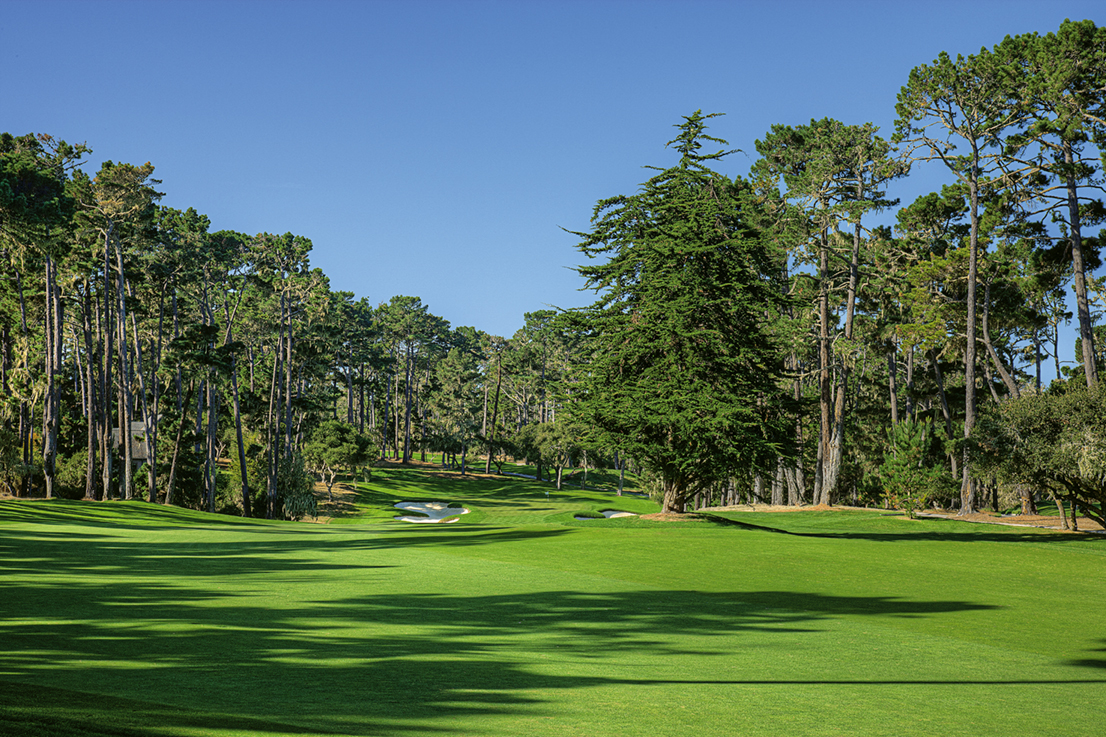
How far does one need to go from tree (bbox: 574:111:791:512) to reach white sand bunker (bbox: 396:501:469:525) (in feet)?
99.8

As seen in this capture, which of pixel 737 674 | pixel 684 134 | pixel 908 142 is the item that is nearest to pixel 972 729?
pixel 737 674

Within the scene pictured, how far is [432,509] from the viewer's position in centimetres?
6272

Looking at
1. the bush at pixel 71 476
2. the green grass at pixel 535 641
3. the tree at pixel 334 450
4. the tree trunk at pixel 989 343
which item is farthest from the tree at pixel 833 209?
the bush at pixel 71 476

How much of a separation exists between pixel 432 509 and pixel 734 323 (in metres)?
39.3

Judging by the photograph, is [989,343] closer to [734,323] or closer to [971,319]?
[971,319]

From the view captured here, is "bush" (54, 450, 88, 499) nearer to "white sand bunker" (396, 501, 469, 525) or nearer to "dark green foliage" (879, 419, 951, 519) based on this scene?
"white sand bunker" (396, 501, 469, 525)

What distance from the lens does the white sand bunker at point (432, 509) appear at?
2326 inches

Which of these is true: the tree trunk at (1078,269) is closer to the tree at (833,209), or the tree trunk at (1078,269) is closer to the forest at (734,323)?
the forest at (734,323)

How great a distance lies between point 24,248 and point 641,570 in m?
38.8

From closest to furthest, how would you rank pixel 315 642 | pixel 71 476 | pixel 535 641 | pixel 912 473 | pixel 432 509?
pixel 315 642, pixel 535 641, pixel 912 473, pixel 71 476, pixel 432 509

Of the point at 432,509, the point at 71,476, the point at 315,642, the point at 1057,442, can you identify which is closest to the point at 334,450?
the point at 432,509

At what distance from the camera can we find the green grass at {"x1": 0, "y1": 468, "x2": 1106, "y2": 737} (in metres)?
6.36

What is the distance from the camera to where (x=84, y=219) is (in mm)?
45594

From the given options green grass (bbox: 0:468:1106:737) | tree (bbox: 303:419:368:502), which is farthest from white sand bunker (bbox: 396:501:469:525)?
green grass (bbox: 0:468:1106:737)
